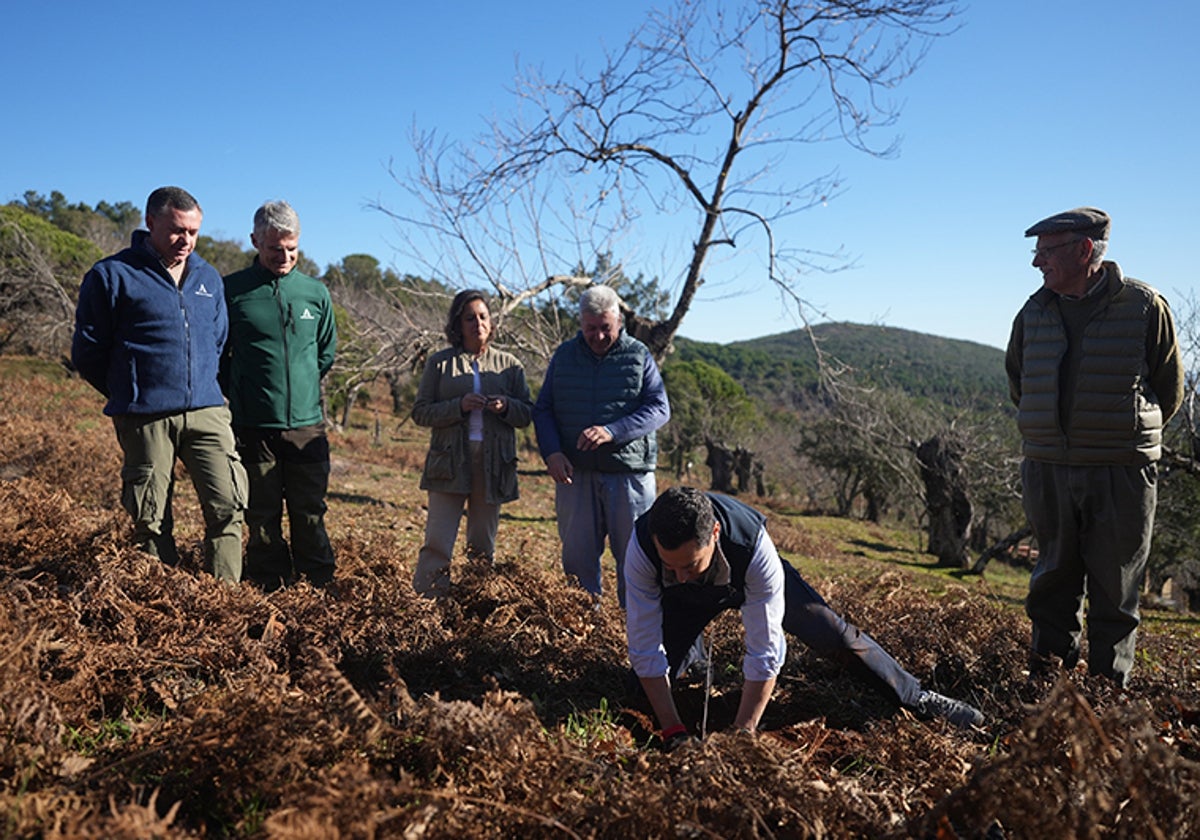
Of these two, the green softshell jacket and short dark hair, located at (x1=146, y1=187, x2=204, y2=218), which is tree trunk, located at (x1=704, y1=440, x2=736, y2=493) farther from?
short dark hair, located at (x1=146, y1=187, x2=204, y2=218)

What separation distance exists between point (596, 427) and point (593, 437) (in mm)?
95

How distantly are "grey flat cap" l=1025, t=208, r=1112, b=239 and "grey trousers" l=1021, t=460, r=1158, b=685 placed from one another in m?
1.06

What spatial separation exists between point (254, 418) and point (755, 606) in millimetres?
2709

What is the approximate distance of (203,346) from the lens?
12.8 ft

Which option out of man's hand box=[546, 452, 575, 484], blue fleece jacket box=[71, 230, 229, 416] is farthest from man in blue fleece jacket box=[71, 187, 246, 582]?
man's hand box=[546, 452, 575, 484]

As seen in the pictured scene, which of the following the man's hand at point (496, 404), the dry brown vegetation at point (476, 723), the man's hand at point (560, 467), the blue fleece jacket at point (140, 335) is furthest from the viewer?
the man's hand at point (496, 404)

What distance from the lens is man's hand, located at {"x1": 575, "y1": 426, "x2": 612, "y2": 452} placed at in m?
4.14

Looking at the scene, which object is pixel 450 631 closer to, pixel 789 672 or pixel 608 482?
pixel 608 482

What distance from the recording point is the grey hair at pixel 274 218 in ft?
13.0

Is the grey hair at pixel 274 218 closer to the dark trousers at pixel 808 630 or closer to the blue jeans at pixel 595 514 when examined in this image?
the blue jeans at pixel 595 514

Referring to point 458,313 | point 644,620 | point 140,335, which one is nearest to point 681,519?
point 644,620

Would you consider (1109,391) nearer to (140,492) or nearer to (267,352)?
(267,352)

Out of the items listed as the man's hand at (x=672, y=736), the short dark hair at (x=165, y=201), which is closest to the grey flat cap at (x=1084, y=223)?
the man's hand at (x=672, y=736)

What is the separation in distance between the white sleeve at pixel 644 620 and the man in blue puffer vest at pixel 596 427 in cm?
123
